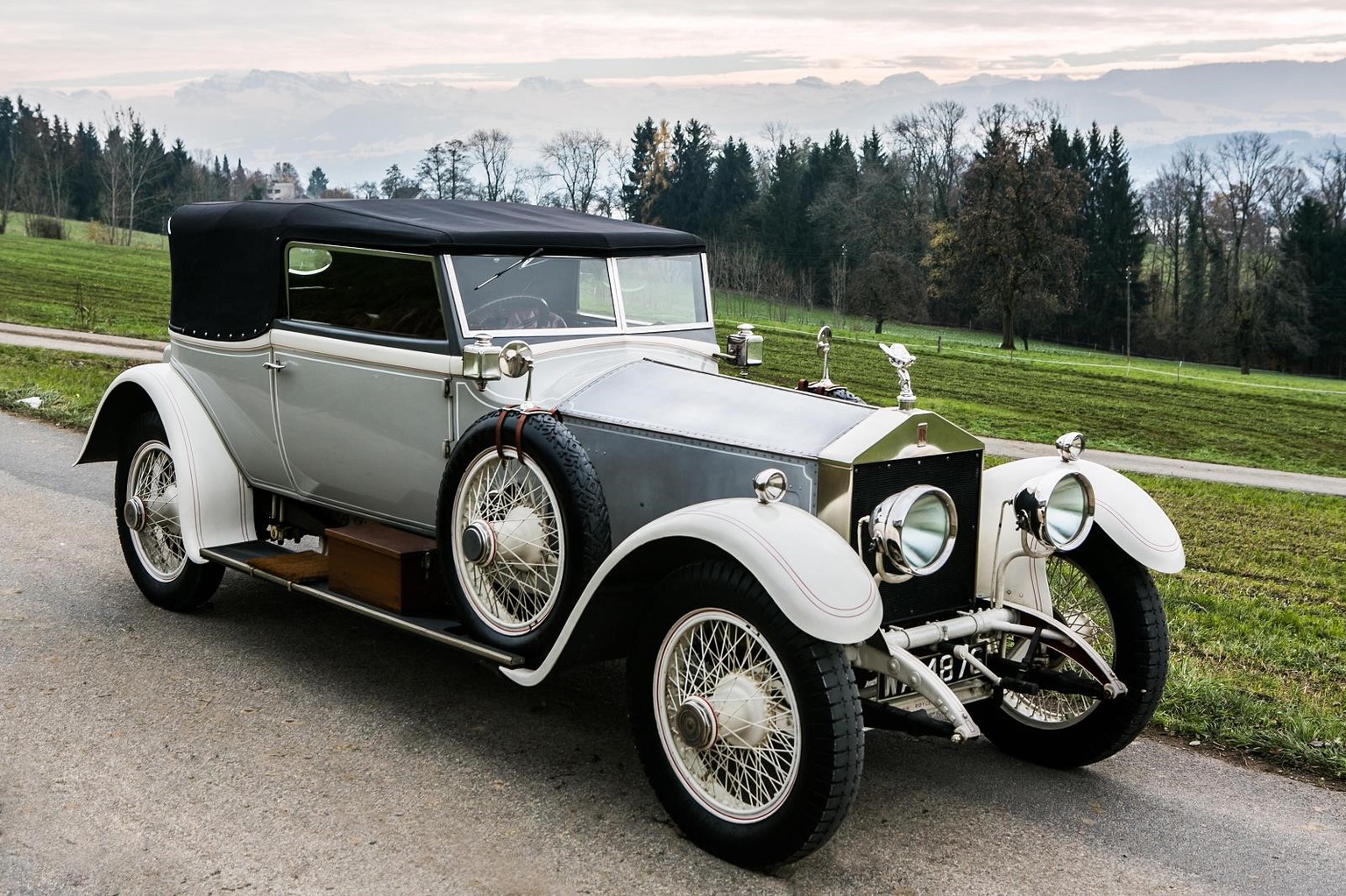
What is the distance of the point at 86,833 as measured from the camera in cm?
407

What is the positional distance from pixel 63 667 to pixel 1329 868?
515 cm

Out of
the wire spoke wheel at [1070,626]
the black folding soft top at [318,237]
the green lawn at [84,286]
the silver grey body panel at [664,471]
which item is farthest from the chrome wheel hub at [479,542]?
the green lawn at [84,286]

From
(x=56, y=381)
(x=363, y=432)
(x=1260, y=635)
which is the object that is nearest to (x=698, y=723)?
(x=363, y=432)

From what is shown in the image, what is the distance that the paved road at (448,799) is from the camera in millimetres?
3895


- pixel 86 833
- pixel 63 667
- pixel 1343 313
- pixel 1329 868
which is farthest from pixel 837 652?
pixel 1343 313

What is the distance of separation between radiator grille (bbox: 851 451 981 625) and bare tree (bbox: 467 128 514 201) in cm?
6448

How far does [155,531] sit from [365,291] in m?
1.97

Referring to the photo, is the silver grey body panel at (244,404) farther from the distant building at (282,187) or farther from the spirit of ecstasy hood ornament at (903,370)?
the distant building at (282,187)

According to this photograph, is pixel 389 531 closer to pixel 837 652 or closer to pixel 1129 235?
pixel 837 652

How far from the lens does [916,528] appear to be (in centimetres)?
433

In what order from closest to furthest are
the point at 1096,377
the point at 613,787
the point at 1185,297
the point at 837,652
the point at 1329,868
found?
1. the point at 837,652
2. the point at 1329,868
3. the point at 613,787
4. the point at 1096,377
5. the point at 1185,297

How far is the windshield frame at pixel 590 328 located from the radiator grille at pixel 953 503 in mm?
1661

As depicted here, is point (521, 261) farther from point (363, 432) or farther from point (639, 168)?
point (639, 168)

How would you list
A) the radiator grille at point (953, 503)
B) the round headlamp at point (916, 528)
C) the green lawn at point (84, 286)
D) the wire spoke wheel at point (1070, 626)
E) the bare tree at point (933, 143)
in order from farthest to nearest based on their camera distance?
the bare tree at point (933, 143), the green lawn at point (84, 286), the wire spoke wheel at point (1070, 626), the radiator grille at point (953, 503), the round headlamp at point (916, 528)
